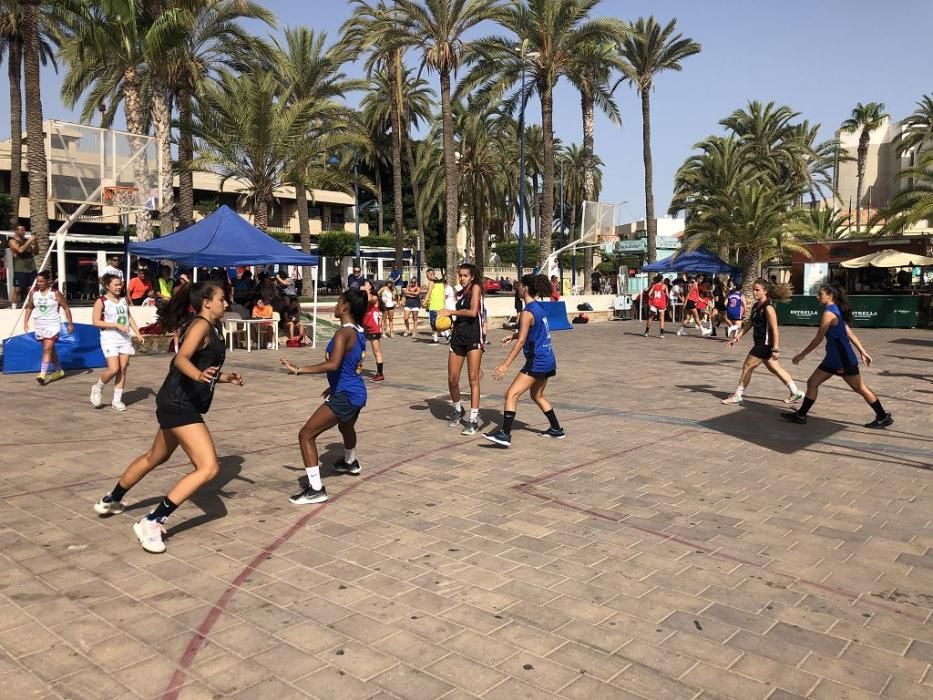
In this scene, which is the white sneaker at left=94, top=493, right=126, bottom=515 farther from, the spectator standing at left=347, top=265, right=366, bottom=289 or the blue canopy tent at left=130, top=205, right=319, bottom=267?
the spectator standing at left=347, top=265, right=366, bottom=289

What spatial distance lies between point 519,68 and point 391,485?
2502 centimetres

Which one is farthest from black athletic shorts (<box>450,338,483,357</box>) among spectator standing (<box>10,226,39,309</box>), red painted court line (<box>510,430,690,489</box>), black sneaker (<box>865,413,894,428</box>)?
spectator standing (<box>10,226,39,309</box>)

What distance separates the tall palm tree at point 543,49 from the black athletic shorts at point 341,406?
75.9ft

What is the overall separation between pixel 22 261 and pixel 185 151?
5924mm

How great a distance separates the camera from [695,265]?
26.5 metres

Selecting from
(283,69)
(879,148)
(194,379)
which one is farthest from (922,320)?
(879,148)

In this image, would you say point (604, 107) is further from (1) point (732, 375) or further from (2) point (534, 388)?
(2) point (534, 388)

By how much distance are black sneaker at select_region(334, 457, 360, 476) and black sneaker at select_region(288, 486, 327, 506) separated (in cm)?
74

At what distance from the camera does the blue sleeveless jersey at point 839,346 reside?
Answer: 8.09 meters

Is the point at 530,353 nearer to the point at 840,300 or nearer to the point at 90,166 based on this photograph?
the point at 840,300

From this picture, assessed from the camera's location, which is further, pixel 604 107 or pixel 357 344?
pixel 604 107

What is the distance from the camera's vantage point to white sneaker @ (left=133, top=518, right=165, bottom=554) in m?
4.39

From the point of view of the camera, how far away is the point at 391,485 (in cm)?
593

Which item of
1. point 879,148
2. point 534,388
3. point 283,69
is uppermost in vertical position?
point 879,148
